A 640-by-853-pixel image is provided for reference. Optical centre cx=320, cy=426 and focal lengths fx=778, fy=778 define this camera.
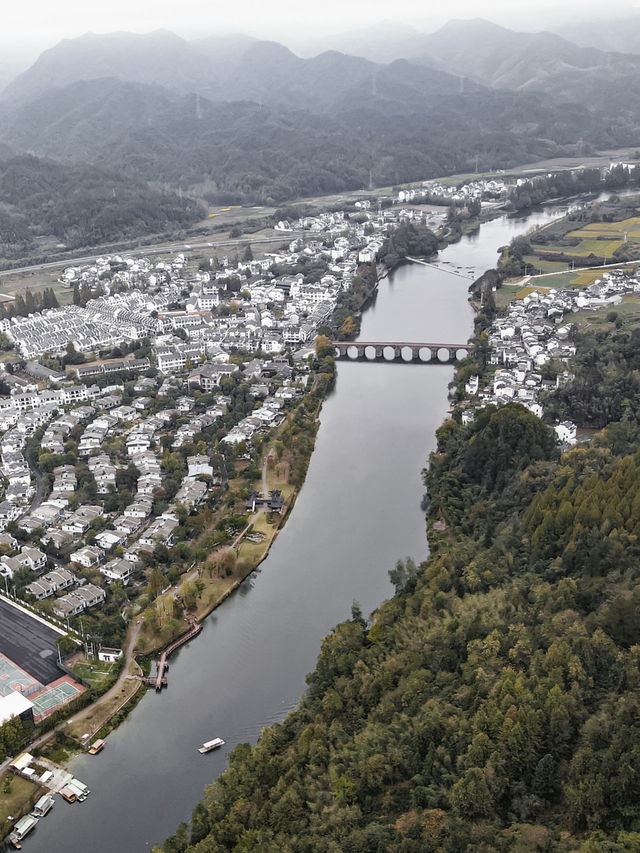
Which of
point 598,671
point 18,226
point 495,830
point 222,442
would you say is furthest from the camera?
point 18,226

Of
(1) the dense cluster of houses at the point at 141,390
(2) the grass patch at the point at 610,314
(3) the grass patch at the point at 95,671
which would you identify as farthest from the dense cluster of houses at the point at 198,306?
(3) the grass patch at the point at 95,671

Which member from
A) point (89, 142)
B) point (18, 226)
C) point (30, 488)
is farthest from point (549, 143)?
point (30, 488)

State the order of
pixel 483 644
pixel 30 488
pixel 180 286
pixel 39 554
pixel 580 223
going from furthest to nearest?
pixel 580 223
pixel 180 286
pixel 30 488
pixel 39 554
pixel 483 644

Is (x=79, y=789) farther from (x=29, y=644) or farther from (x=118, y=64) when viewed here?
(x=118, y=64)

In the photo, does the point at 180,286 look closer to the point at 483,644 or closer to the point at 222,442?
the point at 222,442

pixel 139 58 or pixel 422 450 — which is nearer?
pixel 422 450

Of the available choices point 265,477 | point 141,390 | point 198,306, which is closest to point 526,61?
point 198,306

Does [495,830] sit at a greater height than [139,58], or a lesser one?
lesser
